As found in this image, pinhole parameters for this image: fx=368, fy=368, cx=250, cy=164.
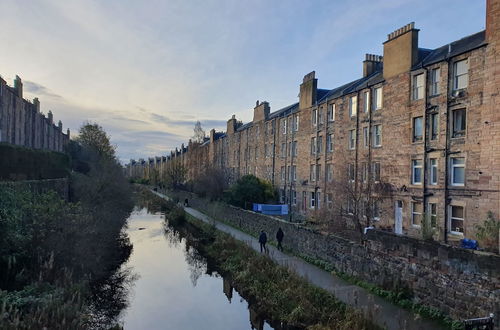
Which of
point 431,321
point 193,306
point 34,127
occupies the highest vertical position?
point 34,127

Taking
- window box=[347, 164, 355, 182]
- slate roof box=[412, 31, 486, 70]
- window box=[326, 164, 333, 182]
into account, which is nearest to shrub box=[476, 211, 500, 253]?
slate roof box=[412, 31, 486, 70]

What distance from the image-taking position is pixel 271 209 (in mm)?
33281

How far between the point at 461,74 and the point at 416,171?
5.41 m

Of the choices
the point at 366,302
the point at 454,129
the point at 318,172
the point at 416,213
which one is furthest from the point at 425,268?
the point at 318,172

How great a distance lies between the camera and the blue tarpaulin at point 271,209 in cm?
3294

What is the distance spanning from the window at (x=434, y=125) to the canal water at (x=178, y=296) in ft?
41.9

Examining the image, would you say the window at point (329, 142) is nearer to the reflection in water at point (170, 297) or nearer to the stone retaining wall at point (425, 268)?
the stone retaining wall at point (425, 268)

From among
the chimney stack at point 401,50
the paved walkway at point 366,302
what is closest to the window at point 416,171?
the chimney stack at point 401,50

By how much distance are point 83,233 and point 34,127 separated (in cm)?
4295

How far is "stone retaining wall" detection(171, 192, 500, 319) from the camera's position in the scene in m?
9.10

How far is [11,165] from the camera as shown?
2061 centimetres

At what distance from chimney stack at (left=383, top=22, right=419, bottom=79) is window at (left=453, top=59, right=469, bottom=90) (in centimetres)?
304

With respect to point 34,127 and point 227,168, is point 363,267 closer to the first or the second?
point 227,168

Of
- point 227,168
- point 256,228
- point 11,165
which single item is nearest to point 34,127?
point 227,168
